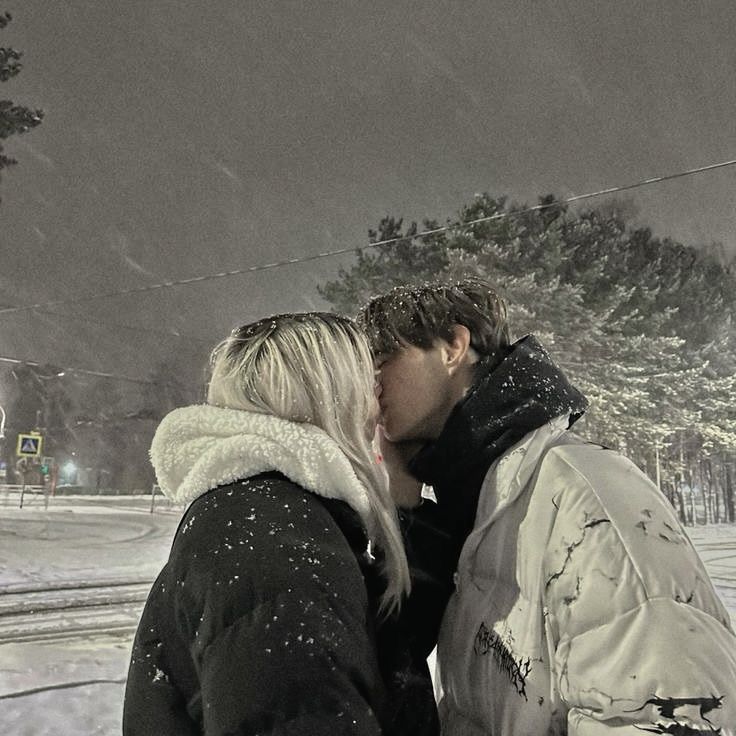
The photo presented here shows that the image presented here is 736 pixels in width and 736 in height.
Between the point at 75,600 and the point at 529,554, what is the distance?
9.01 metres

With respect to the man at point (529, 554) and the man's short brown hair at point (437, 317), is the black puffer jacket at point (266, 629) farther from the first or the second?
the man's short brown hair at point (437, 317)

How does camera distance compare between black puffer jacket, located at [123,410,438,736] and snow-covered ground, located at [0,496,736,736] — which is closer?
black puffer jacket, located at [123,410,438,736]

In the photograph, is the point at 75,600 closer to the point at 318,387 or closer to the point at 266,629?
the point at 318,387

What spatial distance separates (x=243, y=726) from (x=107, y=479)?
24809mm

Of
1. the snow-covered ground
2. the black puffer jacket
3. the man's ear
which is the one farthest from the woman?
the snow-covered ground

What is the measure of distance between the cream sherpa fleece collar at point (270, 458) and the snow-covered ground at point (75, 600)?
3.80 m

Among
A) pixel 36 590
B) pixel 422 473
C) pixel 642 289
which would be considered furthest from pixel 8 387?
pixel 422 473

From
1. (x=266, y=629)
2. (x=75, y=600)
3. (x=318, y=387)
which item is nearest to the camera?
(x=266, y=629)

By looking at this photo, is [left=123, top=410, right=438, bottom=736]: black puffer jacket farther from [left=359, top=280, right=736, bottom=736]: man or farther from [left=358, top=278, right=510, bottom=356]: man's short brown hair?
[left=358, top=278, right=510, bottom=356]: man's short brown hair

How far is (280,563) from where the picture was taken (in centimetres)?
98

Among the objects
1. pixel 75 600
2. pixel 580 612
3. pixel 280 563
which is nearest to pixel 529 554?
pixel 580 612

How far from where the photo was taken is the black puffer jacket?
3.02ft

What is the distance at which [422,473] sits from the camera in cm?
150

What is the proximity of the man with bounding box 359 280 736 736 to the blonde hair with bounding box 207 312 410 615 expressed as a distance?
193 millimetres
